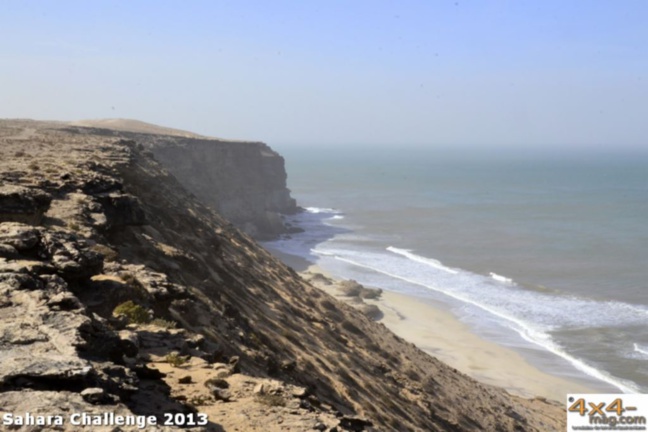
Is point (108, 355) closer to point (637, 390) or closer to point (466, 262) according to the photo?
point (637, 390)

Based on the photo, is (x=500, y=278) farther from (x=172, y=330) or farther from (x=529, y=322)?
(x=172, y=330)

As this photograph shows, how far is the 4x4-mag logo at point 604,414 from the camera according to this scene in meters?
19.3

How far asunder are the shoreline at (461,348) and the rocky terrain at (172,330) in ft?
11.5

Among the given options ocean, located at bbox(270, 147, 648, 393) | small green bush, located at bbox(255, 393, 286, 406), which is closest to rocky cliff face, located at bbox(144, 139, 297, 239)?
ocean, located at bbox(270, 147, 648, 393)

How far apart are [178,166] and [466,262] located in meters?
23.4

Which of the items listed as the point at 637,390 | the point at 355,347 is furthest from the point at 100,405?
the point at 637,390

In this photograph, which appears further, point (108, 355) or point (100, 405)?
point (108, 355)

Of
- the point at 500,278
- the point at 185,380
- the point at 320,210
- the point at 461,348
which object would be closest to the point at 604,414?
the point at 461,348

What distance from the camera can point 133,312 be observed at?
10016 mm

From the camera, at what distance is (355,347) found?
20.5 m

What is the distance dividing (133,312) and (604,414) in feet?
48.9

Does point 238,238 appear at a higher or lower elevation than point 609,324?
higher

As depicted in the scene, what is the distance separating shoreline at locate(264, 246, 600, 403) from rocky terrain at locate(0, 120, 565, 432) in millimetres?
3496

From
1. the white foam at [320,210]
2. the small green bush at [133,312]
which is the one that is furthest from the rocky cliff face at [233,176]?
the small green bush at [133,312]
